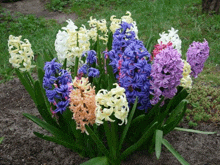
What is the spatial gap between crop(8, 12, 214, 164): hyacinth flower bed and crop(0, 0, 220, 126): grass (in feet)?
3.26

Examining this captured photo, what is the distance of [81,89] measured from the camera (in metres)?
1.78

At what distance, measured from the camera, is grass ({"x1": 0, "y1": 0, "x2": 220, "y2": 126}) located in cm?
360

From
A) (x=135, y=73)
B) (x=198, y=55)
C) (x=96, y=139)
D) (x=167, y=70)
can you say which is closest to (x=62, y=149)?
(x=96, y=139)

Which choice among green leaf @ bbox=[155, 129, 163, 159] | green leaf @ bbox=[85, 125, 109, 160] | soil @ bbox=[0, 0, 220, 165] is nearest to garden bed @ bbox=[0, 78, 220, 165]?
soil @ bbox=[0, 0, 220, 165]

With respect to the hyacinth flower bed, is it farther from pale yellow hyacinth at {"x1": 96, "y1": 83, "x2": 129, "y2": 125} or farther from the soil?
the soil

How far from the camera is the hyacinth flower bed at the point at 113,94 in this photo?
184 centimetres

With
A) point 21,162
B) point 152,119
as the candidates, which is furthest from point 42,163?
point 152,119

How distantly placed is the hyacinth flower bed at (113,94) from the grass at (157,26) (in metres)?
0.99

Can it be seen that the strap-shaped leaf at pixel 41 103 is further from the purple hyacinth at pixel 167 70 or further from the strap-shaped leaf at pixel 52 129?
the purple hyacinth at pixel 167 70

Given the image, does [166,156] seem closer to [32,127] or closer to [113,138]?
[113,138]

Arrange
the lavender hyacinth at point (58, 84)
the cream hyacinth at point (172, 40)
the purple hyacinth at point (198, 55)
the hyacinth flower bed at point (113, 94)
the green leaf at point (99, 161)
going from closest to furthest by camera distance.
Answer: the hyacinth flower bed at point (113, 94) → the lavender hyacinth at point (58, 84) → the green leaf at point (99, 161) → the purple hyacinth at point (198, 55) → the cream hyacinth at point (172, 40)

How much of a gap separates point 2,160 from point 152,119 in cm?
164

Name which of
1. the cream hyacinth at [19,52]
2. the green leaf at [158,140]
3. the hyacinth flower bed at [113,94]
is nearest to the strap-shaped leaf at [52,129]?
the hyacinth flower bed at [113,94]

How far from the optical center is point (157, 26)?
6500 millimetres
